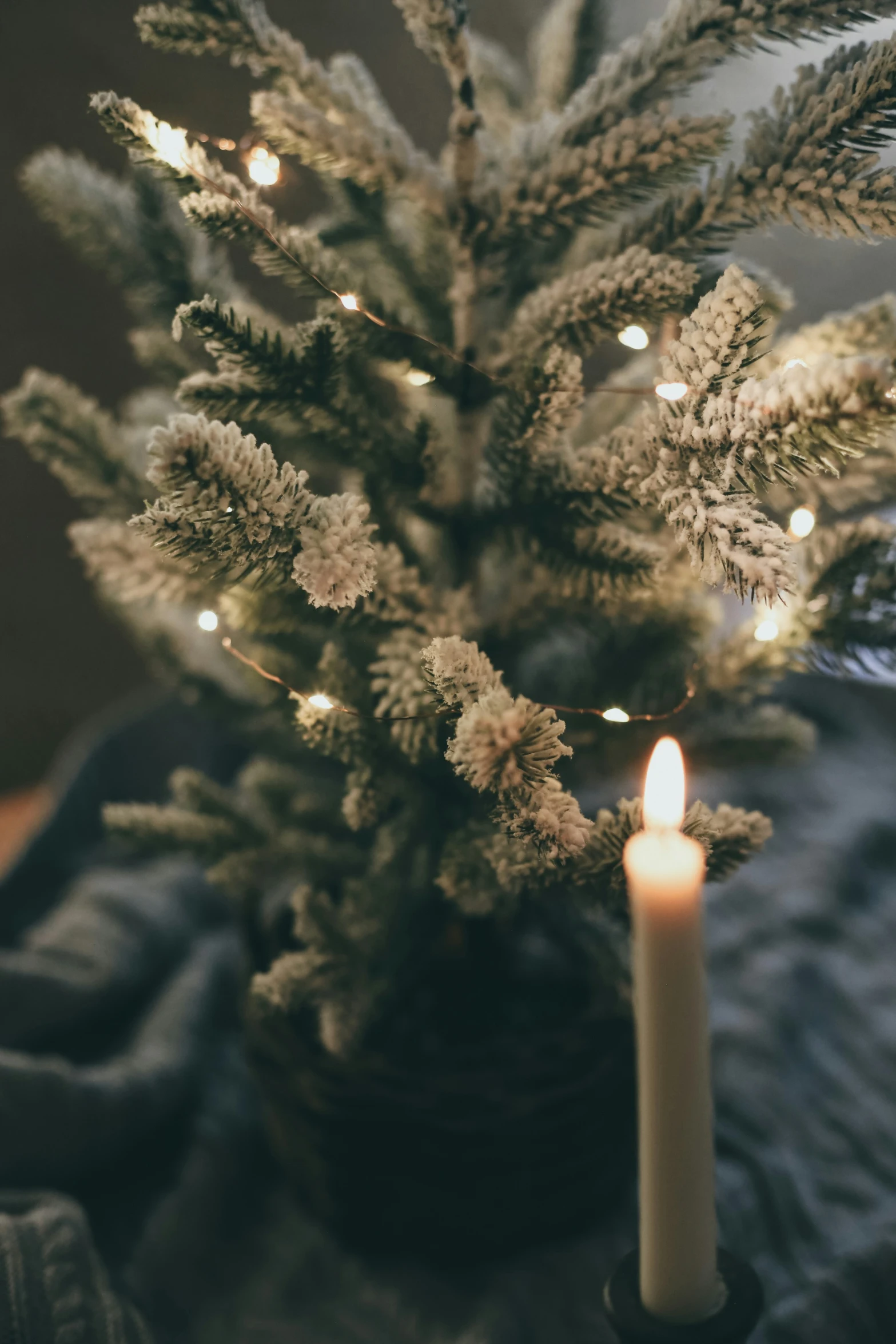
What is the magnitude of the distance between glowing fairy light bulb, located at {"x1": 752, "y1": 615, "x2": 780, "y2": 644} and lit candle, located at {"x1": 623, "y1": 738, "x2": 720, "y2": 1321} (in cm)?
19

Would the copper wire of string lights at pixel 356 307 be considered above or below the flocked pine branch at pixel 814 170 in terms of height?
below

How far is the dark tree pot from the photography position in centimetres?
47

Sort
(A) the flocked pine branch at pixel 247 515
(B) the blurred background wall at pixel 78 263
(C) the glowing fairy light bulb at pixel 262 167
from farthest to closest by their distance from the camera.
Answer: (B) the blurred background wall at pixel 78 263 → (C) the glowing fairy light bulb at pixel 262 167 → (A) the flocked pine branch at pixel 247 515

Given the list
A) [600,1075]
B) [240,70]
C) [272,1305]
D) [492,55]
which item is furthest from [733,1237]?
[240,70]

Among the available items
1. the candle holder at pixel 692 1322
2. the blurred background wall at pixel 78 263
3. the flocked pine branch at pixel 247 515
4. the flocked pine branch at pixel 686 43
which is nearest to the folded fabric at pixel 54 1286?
the candle holder at pixel 692 1322

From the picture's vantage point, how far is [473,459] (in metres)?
0.48

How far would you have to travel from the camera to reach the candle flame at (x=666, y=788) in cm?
28

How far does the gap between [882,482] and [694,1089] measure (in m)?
0.33

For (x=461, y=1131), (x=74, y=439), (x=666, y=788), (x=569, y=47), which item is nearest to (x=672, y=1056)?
(x=666, y=788)

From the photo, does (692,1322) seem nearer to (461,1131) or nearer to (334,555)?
(461,1131)

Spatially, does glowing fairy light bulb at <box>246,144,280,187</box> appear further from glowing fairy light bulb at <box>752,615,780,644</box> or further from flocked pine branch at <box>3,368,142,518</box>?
glowing fairy light bulb at <box>752,615,780,644</box>

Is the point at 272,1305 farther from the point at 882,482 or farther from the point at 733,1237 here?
the point at 882,482

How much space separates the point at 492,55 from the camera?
0.58m

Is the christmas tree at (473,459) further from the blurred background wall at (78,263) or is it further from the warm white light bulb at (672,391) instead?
the blurred background wall at (78,263)
